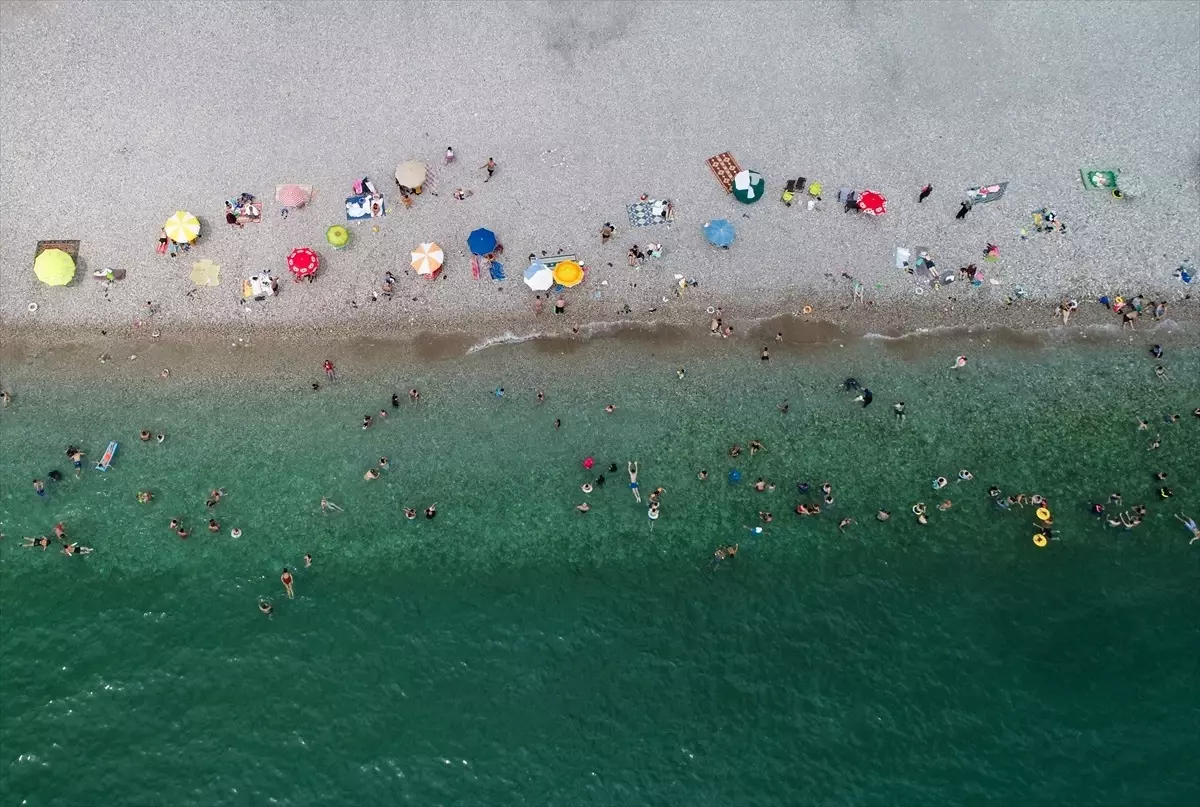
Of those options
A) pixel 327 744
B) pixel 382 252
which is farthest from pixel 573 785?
pixel 382 252

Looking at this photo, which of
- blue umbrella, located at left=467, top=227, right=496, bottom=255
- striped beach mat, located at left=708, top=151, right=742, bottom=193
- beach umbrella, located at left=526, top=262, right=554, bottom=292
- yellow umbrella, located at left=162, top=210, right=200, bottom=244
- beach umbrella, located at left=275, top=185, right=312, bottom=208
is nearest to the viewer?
beach umbrella, located at left=526, top=262, right=554, bottom=292

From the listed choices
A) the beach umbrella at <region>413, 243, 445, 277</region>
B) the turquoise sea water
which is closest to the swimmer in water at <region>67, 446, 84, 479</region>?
the turquoise sea water

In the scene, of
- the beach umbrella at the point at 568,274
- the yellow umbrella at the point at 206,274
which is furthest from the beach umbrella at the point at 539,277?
the yellow umbrella at the point at 206,274

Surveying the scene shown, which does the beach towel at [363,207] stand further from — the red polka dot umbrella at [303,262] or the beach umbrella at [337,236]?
the red polka dot umbrella at [303,262]

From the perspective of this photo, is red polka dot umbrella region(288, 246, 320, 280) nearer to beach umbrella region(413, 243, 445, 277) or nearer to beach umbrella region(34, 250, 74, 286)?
beach umbrella region(413, 243, 445, 277)

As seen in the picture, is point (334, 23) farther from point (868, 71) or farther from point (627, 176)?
point (868, 71)

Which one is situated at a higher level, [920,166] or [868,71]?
[868,71]
